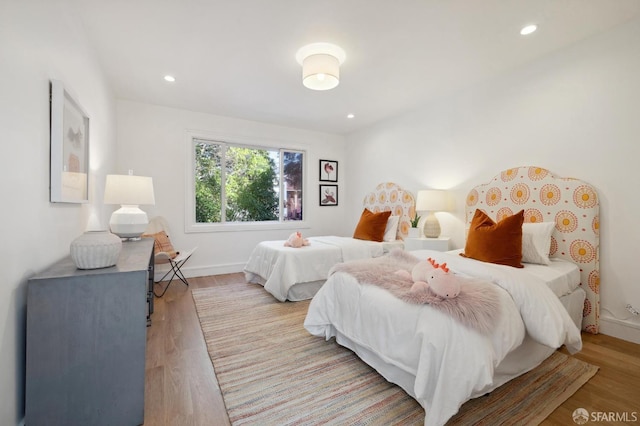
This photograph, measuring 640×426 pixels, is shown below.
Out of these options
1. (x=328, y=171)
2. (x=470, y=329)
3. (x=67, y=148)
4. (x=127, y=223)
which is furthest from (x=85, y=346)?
(x=328, y=171)

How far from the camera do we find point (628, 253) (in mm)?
2225

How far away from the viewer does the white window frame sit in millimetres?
4109

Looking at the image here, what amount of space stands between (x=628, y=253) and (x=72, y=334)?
3704 mm

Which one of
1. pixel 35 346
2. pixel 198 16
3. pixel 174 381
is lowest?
pixel 174 381

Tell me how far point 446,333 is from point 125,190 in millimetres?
2793

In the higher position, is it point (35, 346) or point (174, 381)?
point (35, 346)

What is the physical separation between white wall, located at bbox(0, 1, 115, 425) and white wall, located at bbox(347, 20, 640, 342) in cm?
373

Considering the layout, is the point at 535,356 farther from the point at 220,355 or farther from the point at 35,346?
the point at 35,346

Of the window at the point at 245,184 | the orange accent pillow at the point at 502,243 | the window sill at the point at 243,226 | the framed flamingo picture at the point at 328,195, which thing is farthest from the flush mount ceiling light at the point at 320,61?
the framed flamingo picture at the point at 328,195

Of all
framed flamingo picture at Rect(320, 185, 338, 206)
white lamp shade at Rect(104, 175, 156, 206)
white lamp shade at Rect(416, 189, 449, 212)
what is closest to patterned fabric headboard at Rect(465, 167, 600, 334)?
white lamp shade at Rect(416, 189, 449, 212)

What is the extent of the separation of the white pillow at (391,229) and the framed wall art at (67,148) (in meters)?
3.39

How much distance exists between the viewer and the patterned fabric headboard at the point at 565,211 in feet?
7.70

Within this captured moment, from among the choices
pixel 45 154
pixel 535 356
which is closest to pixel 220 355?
pixel 45 154

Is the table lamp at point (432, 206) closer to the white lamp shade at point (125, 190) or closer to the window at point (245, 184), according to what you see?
the window at point (245, 184)
